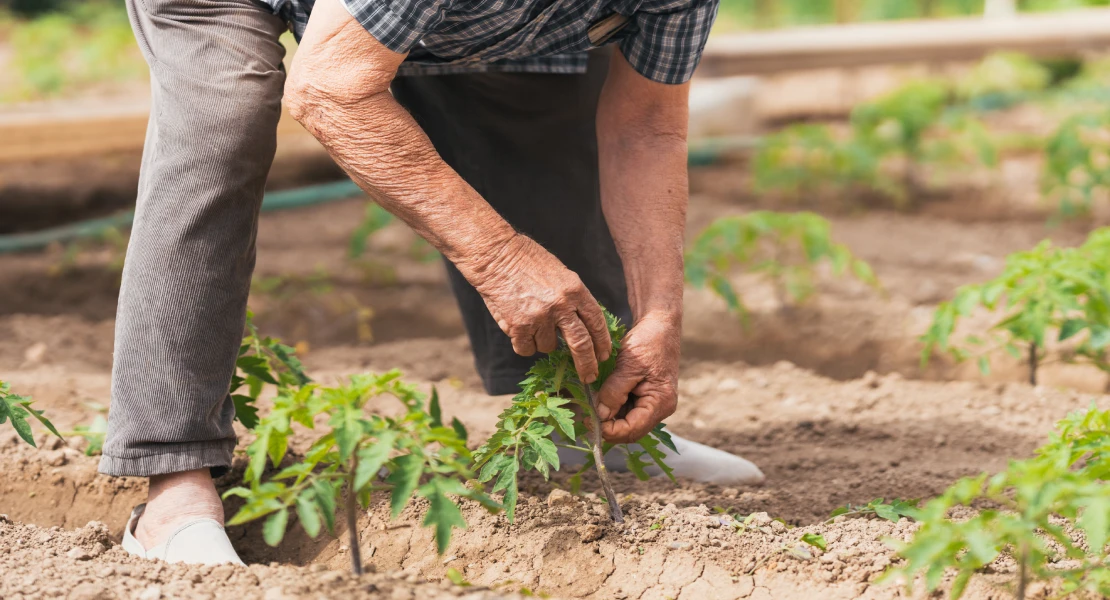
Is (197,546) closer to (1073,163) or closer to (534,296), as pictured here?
(534,296)

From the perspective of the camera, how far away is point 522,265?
1538mm

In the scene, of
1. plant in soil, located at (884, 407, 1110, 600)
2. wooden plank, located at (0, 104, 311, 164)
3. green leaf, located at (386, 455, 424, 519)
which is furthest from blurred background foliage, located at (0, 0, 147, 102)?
plant in soil, located at (884, 407, 1110, 600)

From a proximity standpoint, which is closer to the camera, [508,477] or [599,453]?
[508,477]

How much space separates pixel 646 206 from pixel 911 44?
3.61 metres

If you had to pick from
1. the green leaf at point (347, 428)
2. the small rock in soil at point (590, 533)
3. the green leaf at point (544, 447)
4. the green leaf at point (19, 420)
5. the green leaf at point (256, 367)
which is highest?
the green leaf at point (347, 428)

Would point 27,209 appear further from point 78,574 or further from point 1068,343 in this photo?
point 1068,343

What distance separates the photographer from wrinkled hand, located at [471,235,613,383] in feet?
5.03

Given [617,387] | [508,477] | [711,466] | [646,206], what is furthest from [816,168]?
[508,477]

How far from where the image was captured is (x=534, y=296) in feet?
5.02

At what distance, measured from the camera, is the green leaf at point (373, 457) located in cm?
127

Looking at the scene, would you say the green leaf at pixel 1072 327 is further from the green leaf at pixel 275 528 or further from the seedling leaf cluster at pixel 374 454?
the green leaf at pixel 275 528

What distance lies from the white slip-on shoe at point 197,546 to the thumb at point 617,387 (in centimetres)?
63

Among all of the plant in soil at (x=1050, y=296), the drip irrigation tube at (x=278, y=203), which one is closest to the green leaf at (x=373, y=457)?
the plant in soil at (x=1050, y=296)

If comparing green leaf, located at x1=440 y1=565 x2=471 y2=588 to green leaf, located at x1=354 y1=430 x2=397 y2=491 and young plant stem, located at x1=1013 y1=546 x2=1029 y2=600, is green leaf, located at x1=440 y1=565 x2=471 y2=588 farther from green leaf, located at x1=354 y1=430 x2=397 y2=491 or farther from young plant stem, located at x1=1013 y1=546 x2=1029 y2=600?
young plant stem, located at x1=1013 y1=546 x2=1029 y2=600
